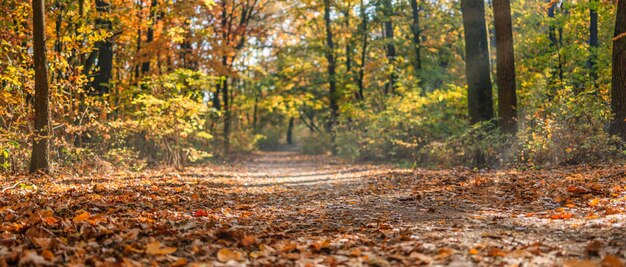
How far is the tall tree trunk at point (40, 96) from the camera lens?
9125 mm

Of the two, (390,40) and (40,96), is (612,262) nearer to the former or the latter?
(40,96)

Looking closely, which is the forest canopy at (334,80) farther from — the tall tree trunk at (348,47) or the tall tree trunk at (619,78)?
the tall tree trunk at (348,47)

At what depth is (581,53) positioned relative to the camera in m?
17.0

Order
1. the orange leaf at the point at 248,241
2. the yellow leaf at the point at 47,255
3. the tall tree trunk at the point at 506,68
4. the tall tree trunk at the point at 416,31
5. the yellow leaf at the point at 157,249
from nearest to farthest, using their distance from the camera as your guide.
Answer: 1. the yellow leaf at the point at 47,255
2. the yellow leaf at the point at 157,249
3. the orange leaf at the point at 248,241
4. the tall tree trunk at the point at 506,68
5. the tall tree trunk at the point at 416,31

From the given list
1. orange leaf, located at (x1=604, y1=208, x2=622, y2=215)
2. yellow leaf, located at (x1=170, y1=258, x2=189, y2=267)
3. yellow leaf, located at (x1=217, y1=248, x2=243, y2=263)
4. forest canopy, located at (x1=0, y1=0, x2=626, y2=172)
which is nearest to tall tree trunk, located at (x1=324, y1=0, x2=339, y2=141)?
forest canopy, located at (x1=0, y1=0, x2=626, y2=172)

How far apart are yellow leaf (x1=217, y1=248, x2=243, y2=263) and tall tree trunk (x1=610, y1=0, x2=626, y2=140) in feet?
31.7

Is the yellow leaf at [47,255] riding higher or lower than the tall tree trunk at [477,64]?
lower

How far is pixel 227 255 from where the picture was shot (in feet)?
12.2

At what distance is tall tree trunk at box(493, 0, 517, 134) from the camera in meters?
12.1

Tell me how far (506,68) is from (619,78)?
2.45 meters

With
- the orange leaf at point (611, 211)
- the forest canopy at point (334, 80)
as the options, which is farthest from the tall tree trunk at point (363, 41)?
the orange leaf at point (611, 211)

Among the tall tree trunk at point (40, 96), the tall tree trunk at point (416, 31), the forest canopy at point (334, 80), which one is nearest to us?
the tall tree trunk at point (40, 96)

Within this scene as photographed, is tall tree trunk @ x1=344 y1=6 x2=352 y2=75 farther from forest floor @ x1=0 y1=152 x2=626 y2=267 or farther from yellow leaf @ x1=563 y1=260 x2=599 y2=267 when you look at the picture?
yellow leaf @ x1=563 y1=260 x2=599 y2=267

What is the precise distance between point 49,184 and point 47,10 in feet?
19.0
